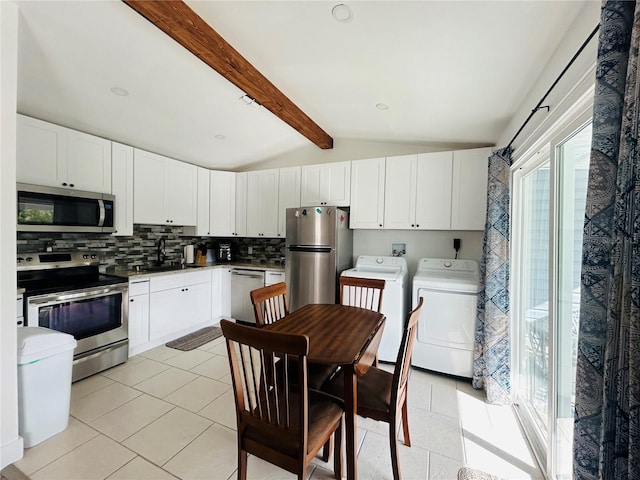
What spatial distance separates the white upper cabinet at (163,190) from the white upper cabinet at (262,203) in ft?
2.64

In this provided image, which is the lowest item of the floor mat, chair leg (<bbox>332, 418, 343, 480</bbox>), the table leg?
the floor mat

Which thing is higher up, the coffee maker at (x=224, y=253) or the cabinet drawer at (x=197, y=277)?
the coffee maker at (x=224, y=253)

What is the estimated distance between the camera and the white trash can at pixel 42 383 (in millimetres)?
1792

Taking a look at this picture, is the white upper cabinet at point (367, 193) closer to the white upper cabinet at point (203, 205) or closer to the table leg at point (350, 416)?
the white upper cabinet at point (203, 205)

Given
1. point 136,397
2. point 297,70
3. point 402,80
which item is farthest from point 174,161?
point 402,80

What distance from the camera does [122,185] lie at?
124 inches

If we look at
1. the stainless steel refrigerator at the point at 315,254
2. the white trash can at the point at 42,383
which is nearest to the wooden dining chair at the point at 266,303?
the stainless steel refrigerator at the point at 315,254

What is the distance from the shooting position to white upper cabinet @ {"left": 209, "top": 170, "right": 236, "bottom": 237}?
428cm

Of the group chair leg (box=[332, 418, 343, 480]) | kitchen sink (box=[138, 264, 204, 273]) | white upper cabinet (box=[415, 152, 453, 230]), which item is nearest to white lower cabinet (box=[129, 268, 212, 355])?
kitchen sink (box=[138, 264, 204, 273])

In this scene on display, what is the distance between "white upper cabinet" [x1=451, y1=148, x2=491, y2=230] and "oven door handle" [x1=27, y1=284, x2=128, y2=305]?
3686 mm

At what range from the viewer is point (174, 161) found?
3.74m

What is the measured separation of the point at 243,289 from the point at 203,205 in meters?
1.41

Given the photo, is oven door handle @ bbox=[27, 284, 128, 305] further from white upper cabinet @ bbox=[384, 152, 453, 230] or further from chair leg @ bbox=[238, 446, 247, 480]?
white upper cabinet @ bbox=[384, 152, 453, 230]
